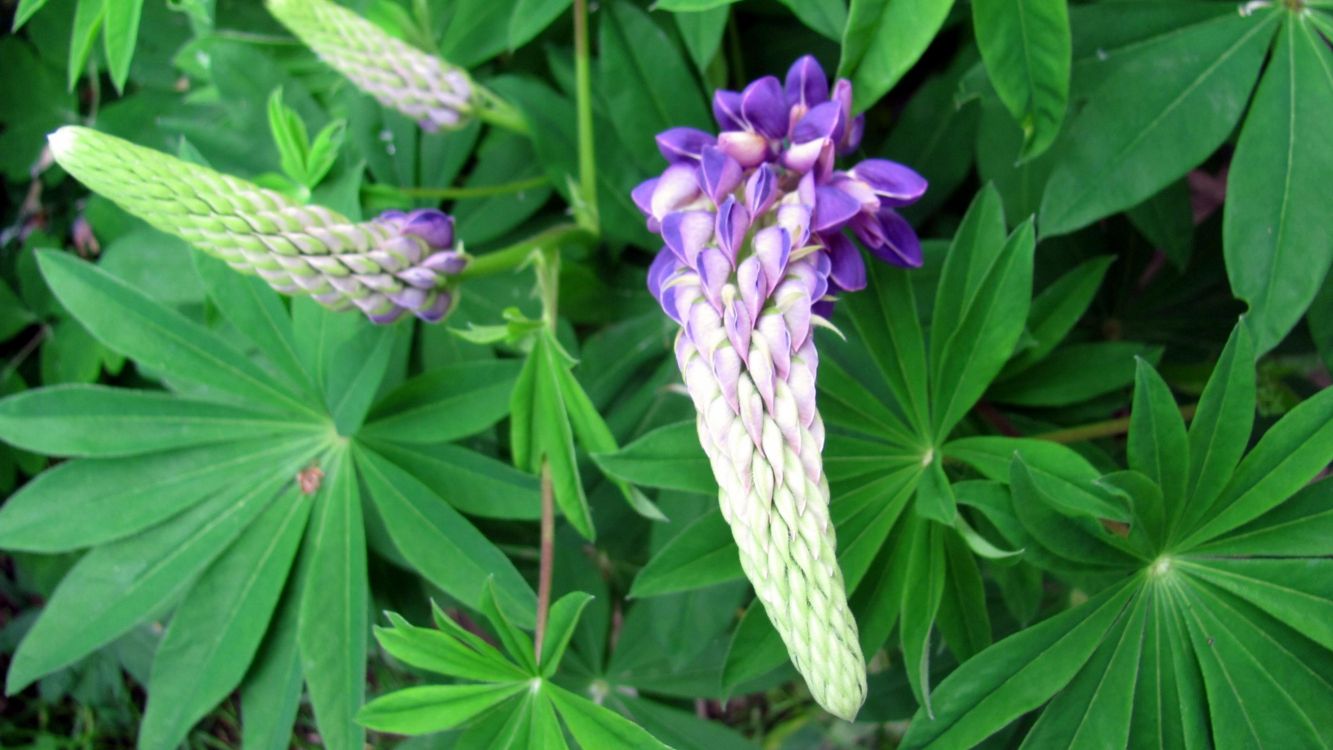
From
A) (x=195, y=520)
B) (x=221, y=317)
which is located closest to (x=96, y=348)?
(x=221, y=317)

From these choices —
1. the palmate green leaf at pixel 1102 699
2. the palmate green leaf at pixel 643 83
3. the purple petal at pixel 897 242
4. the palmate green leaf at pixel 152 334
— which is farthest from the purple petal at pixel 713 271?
the palmate green leaf at pixel 152 334

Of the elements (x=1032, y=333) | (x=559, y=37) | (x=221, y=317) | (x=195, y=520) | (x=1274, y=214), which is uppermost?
(x=559, y=37)

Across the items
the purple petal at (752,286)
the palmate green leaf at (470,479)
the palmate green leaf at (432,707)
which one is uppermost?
the purple petal at (752,286)

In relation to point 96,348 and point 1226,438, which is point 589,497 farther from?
point 96,348

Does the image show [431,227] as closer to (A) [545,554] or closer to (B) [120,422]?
(A) [545,554]

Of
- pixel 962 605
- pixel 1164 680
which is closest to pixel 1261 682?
pixel 1164 680

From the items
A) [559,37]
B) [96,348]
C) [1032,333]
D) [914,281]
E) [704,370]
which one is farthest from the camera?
[96,348]

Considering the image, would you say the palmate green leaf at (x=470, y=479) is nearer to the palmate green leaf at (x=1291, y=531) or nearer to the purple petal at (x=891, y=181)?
the purple petal at (x=891, y=181)
